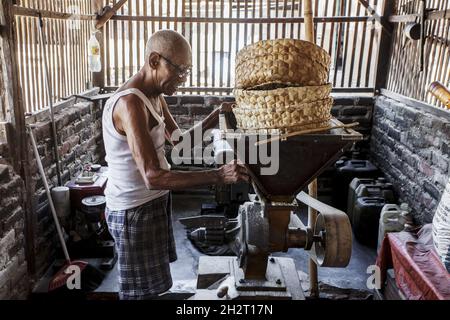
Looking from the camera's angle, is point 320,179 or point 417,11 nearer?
point 417,11

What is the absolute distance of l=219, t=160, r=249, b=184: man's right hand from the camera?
7.04ft

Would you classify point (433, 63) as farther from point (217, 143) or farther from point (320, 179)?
point (217, 143)

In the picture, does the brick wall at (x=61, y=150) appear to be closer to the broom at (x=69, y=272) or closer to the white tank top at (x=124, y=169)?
the broom at (x=69, y=272)

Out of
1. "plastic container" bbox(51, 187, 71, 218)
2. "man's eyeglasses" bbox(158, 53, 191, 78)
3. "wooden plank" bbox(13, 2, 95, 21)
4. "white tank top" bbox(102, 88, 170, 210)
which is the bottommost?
"plastic container" bbox(51, 187, 71, 218)

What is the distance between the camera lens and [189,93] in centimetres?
671

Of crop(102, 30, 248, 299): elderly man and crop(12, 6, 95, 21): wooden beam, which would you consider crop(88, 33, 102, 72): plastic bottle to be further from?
crop(102, 30, 248, 299): elderly man

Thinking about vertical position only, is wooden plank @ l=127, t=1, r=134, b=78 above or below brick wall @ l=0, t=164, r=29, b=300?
above

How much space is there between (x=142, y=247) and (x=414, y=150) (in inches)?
144

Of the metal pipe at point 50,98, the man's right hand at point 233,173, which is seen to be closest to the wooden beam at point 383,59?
the metal pipe at point 50,98

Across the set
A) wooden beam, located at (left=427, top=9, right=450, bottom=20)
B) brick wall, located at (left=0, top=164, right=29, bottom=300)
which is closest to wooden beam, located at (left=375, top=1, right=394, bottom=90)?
wooden beam, located at (left=427, top=9, right=450, bottom=20)

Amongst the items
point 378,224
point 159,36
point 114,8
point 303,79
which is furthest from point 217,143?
A: point 114,8

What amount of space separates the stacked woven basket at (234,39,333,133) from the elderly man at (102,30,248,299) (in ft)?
2.27

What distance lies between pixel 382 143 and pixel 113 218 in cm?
458
